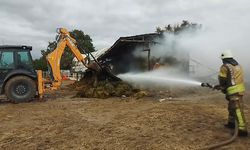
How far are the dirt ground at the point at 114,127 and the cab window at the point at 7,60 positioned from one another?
224cm

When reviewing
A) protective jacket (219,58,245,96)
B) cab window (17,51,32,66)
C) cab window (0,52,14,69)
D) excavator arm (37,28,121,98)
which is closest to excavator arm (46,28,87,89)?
excavator arm (37,28,121,98)

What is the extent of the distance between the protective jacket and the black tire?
8536 mm

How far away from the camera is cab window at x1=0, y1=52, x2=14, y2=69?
49.0 feet

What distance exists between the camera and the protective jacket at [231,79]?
27.8ft

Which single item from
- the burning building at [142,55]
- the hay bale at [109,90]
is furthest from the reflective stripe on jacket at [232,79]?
the burning building at [142,55]

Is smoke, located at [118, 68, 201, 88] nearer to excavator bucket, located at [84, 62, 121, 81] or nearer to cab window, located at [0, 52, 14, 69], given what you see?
excavator bucket, located at [84, 62, 121, 81]

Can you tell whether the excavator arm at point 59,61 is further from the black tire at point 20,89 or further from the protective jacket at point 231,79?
the protective jacket at point 231,79

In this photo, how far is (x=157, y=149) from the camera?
7.19 meters

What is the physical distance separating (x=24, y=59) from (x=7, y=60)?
63 cm

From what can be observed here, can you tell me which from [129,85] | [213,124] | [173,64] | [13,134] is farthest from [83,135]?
[173,64]

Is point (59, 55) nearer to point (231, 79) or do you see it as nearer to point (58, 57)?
point (58, 57)

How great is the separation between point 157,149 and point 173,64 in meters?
11.9

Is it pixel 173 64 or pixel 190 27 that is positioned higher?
pixel 190 27

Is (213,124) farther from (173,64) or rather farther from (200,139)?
(173,64)
